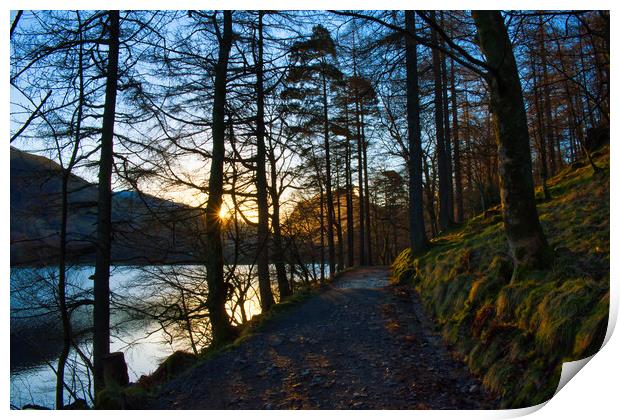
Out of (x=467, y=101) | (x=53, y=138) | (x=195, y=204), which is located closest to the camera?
(x=53, y=138)

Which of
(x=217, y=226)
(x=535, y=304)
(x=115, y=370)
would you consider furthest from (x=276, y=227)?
(x=535, y=304)


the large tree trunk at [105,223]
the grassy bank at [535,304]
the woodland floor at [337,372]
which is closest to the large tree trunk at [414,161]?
the grassy bank at [535,304]

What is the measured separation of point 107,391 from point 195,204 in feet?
11.5

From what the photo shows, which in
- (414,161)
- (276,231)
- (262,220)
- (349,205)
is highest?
(349,205)

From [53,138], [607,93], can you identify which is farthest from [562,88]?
[53,138]

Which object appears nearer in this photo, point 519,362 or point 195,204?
point 519,362

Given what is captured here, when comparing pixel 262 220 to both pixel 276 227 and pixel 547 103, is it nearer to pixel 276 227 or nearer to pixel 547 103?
pixel 276 227

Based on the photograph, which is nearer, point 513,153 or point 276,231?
point 513,153

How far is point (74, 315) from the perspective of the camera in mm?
7176

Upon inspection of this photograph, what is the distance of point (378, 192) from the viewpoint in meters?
19.5

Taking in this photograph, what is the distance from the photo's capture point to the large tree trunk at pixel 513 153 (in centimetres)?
351

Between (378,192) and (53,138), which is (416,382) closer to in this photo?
(53,138)

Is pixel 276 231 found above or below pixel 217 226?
above

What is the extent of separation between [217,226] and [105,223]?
1.94 metres
